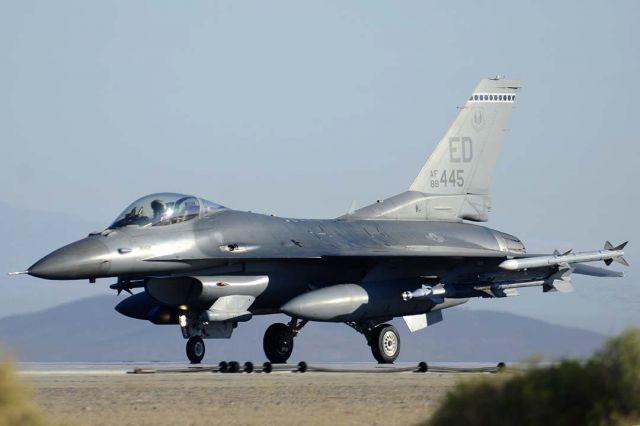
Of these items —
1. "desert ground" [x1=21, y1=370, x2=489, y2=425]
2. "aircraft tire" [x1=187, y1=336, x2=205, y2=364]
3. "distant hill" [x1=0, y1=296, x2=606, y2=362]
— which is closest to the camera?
"desert ground" [x1=21, y1=370, x2=489, y2=425]

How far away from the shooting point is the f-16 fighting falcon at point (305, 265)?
2295cm

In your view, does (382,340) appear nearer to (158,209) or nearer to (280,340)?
(280,340)

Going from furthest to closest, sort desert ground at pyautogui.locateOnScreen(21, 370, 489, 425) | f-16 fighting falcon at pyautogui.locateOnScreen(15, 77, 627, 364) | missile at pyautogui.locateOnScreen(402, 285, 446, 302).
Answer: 1. missile at pyautogui.locateOnScreen(402, 285, 446, 302)
2. f-16 fighting falcon at pyautogui.locateOnScreen(15, 77, 627, 364)
3. desert ground at pyautogui.locateOnScreen(21, 370, 489, 425)

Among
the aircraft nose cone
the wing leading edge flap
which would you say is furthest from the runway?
the wing leading edge flap

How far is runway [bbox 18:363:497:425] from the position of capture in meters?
13.6

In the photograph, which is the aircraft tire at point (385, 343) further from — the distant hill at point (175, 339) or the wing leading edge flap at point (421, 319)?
the distant hill at point (175, 339)

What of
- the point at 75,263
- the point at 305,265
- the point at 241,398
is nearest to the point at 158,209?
the point at 75,263

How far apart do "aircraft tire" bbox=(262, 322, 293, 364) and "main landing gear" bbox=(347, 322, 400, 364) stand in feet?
3.66

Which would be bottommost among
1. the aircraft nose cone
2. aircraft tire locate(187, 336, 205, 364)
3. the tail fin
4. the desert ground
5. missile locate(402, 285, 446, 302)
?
the desert ground

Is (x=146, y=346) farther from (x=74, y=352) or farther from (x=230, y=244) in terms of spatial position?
(x=230, y=244)

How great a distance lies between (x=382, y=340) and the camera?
25.2 metres

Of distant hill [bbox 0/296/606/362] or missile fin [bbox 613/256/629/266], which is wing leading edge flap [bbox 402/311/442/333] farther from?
distant hill [bbox 0/296/606/362]

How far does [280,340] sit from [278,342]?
5 cm

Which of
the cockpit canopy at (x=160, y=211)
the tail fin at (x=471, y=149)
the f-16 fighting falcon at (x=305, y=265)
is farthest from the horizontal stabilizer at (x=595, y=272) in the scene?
the cockpit canopy at (x=160, y=211)
